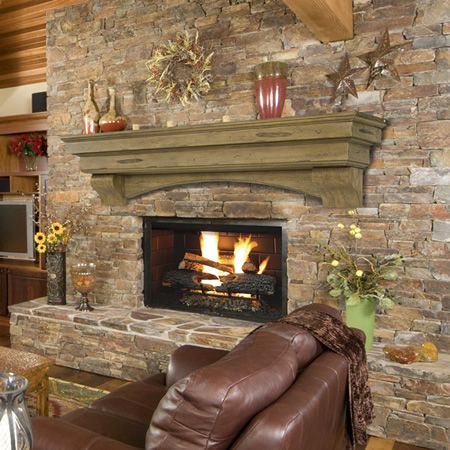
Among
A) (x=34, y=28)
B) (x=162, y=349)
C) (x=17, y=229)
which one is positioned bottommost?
(x=162, y=349)

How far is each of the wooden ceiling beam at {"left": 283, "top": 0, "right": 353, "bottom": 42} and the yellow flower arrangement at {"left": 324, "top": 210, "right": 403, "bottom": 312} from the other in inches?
44.1

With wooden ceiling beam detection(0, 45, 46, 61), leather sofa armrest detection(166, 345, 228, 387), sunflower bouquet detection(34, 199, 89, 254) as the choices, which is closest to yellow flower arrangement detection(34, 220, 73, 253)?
sunflower bouquet detection(34, 199, 89, 254)

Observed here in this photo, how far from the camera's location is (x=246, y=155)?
355 cm

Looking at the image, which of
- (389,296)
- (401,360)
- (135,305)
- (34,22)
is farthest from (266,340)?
(34,22)

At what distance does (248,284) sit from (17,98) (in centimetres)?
393

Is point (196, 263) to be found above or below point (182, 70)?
below

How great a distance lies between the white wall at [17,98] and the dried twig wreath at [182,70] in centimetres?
257

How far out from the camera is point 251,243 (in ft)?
13.8

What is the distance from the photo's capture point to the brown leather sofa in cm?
147

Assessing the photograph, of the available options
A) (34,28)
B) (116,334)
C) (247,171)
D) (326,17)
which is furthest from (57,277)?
(326,17)

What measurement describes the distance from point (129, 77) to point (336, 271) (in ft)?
7.39

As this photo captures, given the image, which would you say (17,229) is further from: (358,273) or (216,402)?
(216,402)

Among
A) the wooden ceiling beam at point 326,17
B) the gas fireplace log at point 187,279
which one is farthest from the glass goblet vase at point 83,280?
the wooden ceiling beam at point 326,17

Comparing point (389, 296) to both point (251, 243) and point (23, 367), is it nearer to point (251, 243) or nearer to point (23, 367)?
point (251, 243)
